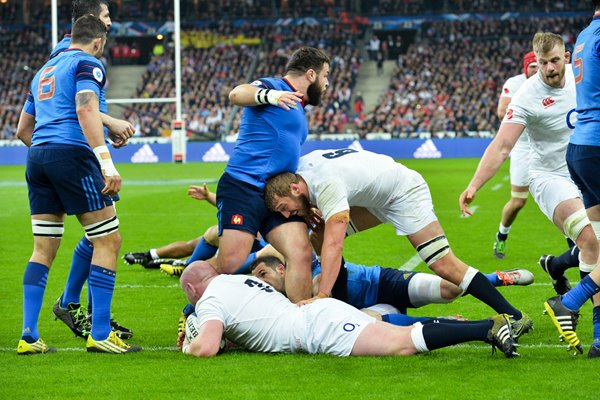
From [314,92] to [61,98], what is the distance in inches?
79.3

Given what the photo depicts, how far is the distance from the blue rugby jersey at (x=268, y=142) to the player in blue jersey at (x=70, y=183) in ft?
3.97

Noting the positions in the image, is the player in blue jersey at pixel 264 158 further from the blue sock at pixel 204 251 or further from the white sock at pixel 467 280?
the blue sock at pixel 204 251

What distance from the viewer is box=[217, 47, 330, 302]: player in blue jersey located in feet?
24.1

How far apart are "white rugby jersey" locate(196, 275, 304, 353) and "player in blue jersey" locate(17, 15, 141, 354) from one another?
0.75m

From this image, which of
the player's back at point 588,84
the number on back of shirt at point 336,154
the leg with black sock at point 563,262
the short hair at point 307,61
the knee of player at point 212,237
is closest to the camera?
the player's back at point 588,84

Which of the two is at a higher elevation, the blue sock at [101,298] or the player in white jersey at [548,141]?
the player in white jersey at [548,141]

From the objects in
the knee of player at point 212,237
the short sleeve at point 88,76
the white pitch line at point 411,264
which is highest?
the short sleeve at point 88,76

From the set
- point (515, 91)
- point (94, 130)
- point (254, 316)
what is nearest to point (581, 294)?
point (254, 316)

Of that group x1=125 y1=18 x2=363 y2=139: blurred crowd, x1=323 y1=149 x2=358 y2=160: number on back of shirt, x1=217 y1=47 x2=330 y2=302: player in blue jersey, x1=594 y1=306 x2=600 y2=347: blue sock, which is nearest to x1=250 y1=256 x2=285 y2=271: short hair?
x1=217 y1=47 x2=330 y2=302: player in blue jersey

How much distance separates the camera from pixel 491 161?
746cm

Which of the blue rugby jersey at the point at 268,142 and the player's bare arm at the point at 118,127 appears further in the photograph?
the blue rugby jersey at the point at 268,142

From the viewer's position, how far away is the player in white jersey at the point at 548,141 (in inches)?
298

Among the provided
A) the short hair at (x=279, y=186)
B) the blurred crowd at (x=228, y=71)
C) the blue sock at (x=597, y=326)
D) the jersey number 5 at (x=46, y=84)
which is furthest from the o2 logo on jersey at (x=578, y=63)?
the blurred crowd at (x=228, y=71)

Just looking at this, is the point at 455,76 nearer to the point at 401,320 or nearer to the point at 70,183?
the point at 401,320
